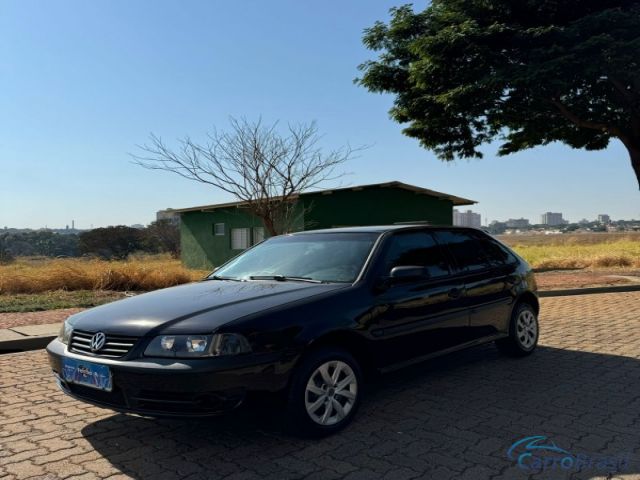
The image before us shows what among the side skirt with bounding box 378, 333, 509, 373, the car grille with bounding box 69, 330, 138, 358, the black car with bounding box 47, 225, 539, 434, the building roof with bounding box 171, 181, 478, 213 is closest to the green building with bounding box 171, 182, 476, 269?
the building roof with bounding box 171, 181, 478, 213

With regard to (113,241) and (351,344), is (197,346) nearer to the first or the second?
(351,344)

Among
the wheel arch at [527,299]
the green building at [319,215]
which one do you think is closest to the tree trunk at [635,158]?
the green building at [319,215]

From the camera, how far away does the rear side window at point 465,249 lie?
552 centimetres

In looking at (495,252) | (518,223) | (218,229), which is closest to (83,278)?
(495,252)

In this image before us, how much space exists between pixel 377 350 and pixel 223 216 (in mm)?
23908

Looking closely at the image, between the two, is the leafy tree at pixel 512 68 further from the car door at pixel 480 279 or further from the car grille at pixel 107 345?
the car grille at pixel 107 345

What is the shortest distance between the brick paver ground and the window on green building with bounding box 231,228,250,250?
2029 centimetres

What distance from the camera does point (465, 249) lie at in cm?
572

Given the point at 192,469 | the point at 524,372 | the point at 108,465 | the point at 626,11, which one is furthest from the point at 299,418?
the point at 626,11

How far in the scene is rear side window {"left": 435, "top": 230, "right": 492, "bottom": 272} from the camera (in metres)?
5.52

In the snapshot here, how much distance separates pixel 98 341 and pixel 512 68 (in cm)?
1327

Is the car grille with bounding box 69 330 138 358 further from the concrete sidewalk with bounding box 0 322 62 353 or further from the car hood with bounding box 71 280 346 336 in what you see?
the concrete sidewalk with bounding box 0 322 62 353

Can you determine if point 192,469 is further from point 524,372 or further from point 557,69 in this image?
point 557,69

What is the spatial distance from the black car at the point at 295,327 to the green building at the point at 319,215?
597 inches
